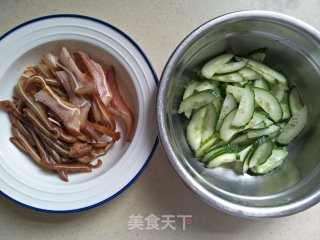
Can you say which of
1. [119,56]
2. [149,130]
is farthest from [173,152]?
[119,56]

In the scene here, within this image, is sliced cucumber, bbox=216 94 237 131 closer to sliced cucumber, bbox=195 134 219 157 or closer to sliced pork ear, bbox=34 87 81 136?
sliced cucumber, bbox=195 134 219 157

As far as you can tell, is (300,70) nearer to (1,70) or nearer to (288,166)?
(288,166)

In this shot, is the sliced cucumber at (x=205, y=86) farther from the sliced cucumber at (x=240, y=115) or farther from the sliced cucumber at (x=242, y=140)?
the sliced cucumber at (x=242, y=140)

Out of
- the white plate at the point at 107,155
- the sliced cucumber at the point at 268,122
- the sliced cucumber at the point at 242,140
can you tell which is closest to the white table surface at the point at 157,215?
the white plate at the point at 107,155

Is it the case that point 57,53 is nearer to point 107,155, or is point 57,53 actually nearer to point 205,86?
point 107,155

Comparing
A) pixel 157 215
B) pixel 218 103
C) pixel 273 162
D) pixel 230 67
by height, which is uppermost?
pixel 230 67

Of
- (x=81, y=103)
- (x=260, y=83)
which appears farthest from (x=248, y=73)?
(x=81, y=103)
